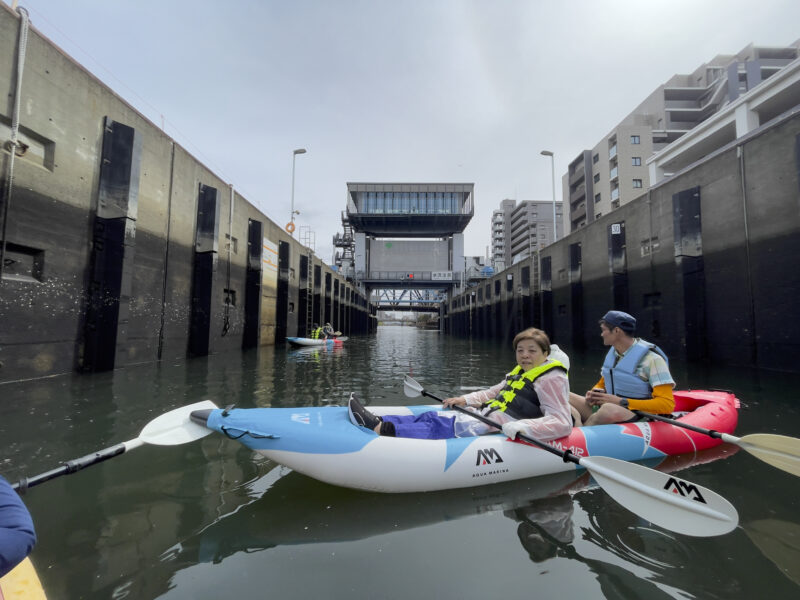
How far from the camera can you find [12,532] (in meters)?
1.25

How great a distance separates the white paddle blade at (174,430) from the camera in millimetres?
2869

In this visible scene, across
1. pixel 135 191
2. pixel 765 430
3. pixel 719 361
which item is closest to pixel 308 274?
pixel 135 191

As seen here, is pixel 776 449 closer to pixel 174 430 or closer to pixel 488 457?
pixel 488 457

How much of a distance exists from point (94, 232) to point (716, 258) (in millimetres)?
17141

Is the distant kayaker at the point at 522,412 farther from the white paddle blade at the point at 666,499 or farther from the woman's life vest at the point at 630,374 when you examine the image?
the woman's life vest at the point at 630,374

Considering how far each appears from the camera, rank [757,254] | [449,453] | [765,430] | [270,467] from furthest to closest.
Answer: [757,254] < [765,430] < [270,467] < [449,453]

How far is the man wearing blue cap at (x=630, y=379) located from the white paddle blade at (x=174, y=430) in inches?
166

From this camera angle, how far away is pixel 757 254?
9570mm

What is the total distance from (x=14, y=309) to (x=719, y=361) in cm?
1738

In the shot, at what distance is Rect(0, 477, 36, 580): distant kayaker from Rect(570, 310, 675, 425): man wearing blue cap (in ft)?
15.0

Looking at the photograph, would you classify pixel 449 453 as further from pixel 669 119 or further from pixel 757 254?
pixel 669 119

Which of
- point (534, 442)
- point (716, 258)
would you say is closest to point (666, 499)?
point (534, 442)

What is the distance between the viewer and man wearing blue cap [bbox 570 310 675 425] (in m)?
4.06

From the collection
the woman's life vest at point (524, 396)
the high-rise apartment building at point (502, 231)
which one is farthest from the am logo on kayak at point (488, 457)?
the high-rise apartment building at point (502, 231)
